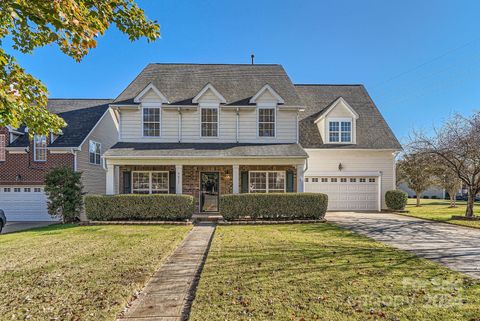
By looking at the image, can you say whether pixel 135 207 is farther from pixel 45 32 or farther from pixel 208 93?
pixel 45 32

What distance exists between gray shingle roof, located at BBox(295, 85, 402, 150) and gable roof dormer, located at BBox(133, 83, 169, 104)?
874 centimetres

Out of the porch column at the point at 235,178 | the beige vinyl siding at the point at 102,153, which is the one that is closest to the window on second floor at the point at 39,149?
the beige vinyl siding at the point at 102,153

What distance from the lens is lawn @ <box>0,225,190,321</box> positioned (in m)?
4.39

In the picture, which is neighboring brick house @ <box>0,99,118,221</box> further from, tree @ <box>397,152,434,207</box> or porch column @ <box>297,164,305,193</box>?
tree @ <box>397,152,434,207</box>

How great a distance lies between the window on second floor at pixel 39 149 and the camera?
53.9 feet

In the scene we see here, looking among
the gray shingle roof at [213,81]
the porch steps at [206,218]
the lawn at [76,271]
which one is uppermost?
the gray shingle roof at [213,81]

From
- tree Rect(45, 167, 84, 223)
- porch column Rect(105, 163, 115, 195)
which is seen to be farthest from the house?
tree Rect(45, 167, 84, 223)

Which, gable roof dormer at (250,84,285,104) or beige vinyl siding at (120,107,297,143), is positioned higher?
gable roof dormer at (250,84,285,104)

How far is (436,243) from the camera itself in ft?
29.3

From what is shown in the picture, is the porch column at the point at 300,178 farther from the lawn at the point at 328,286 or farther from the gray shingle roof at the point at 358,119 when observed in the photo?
the lawn at the point at 328,286

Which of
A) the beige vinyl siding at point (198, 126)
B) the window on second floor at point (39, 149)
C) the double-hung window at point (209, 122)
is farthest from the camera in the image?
the window on second floor at point (39, 149)

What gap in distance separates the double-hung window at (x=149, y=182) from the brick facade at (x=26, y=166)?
3.88m

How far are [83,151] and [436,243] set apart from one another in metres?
17.7

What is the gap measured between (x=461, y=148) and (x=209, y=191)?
1343 centimetres
